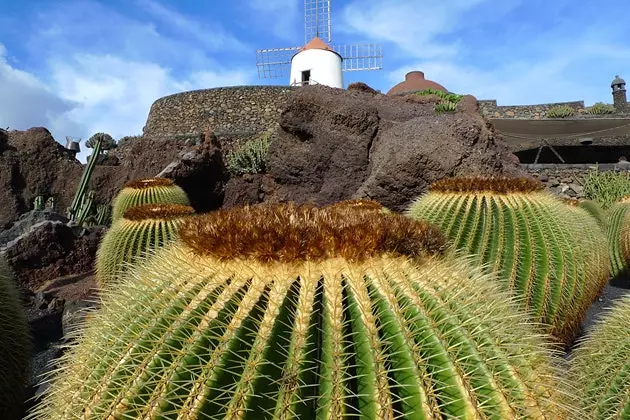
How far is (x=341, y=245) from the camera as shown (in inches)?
61.7

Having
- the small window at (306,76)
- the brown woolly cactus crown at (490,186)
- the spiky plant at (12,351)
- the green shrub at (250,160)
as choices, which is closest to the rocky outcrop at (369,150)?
the green shrub at (250,160)

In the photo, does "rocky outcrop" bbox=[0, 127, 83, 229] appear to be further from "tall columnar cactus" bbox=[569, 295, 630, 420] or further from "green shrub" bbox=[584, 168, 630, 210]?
"tall columnar cactus" bbox=[569, 295, 630, 420]

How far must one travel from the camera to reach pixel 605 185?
1292cm

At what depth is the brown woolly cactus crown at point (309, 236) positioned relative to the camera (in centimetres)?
156

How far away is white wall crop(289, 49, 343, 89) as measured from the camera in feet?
103

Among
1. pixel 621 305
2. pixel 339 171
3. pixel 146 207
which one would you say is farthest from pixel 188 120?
pixel 621 305

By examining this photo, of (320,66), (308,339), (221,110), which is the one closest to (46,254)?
(308,339)

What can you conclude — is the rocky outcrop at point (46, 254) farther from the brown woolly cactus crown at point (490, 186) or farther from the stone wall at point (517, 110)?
the stone wall at point (517, 110)

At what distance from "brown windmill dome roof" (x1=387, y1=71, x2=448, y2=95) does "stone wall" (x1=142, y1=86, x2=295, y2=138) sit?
428 inches

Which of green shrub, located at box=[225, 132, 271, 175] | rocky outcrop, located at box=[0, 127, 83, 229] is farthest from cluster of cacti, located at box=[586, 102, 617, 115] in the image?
rocky outcrop, located at box=[0, 127, 83, 229]

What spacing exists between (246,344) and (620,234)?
324 inches

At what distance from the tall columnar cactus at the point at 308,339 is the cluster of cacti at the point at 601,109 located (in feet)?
90.1

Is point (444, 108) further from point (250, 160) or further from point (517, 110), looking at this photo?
point (517, 110)

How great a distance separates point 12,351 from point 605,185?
13352mm
